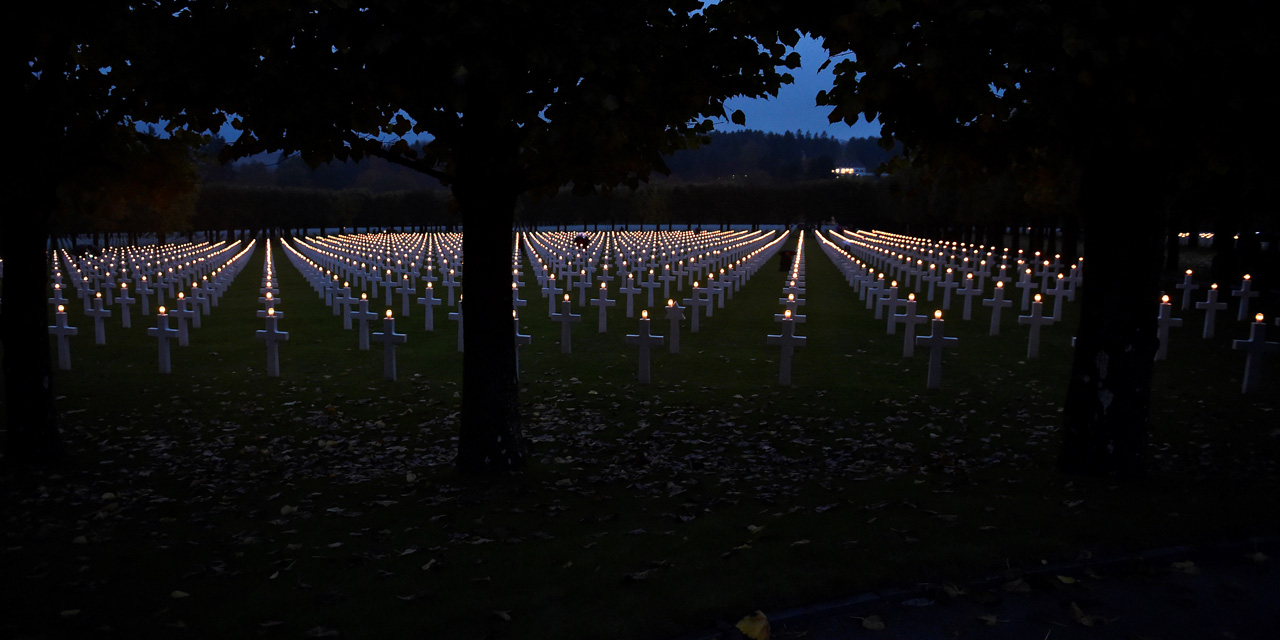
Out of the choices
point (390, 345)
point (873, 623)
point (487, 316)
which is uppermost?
point (487, 316)

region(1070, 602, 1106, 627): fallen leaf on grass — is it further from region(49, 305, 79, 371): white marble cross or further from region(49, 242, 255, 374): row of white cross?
region(49, 305, 79, 371): white marble cross

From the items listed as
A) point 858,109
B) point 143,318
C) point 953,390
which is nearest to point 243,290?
point 143,318

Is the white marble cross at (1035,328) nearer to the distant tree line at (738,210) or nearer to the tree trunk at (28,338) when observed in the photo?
the distant tree line at (738,210)

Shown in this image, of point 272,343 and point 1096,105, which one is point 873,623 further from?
point 272,343

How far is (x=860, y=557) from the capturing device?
18.2 ft

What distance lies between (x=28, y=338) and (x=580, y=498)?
17.3 feet

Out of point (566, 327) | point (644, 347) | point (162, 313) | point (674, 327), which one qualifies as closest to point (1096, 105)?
point (644, 347)

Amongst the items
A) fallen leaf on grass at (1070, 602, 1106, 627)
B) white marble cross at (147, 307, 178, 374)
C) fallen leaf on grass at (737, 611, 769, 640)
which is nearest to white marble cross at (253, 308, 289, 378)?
white marble cross at (147, 307, 178, 374)

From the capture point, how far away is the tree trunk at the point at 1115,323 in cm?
682

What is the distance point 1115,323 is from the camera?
276 inches

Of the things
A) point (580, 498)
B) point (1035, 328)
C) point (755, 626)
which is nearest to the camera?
point (755, 626)

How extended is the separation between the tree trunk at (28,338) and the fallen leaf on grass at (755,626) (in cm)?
687

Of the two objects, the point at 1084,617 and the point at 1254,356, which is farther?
the point at 1254,356

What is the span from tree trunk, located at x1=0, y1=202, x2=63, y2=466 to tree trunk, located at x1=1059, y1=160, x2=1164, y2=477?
882 cm
